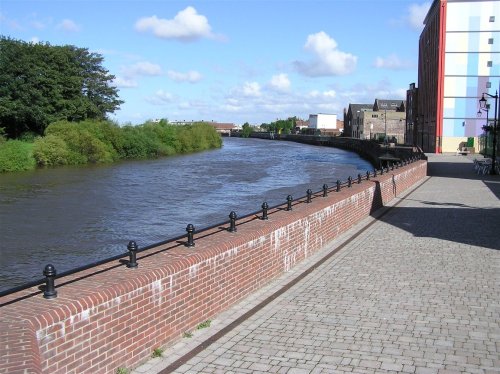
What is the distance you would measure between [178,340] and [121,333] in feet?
3.49

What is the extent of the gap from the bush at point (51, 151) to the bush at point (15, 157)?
1327 mm

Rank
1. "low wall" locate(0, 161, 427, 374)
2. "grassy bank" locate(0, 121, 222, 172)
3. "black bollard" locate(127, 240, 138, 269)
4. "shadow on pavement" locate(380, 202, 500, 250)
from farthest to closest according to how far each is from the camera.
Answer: "grassy bank" locate(0, 121, 222, 172)
"shadow on pavement" locate(380, 202, 500, 250)
"black bollard" locate(127, 240, 138, 269)
"low wall" locate(0, 161, 427, 374)

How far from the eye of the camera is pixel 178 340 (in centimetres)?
589

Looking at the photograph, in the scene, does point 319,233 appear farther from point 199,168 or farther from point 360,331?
point 199,168

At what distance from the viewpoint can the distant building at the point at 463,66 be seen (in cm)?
6134

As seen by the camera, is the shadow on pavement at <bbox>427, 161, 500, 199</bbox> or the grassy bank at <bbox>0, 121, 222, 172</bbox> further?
the grassy bank at <bbox>0, 121, 222, 172</bbox>

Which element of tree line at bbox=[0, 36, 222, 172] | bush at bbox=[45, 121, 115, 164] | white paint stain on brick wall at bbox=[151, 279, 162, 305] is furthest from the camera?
bush at bbox=[45, 121, 115, 164]

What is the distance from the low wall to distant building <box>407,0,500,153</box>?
58.5 meters

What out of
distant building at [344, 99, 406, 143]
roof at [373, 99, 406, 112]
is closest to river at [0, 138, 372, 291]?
distant building at [344, 99, 406, 143]

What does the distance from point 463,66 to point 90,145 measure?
42.3 metres

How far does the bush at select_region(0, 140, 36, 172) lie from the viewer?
4372 centimetres

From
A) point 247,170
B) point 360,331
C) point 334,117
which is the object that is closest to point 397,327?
point 360,331

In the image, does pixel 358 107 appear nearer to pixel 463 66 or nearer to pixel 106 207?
pixel 463 66

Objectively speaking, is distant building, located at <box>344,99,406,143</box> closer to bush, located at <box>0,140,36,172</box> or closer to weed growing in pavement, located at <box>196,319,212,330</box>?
bush, located at <box>0,140,36,172</box>
